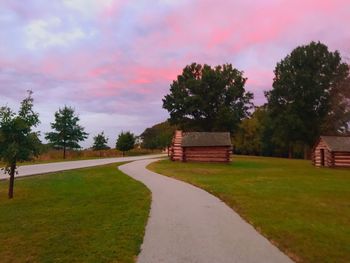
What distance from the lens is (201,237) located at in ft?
28.3

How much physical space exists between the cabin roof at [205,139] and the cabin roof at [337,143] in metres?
10.7

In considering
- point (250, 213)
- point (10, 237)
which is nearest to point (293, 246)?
point (250, 213)

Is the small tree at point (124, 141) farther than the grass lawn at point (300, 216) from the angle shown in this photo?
Yes

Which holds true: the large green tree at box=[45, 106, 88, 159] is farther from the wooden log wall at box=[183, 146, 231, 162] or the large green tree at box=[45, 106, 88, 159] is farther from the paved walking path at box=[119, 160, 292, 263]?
the paved walking path at box=[119, 160, 292, 263]

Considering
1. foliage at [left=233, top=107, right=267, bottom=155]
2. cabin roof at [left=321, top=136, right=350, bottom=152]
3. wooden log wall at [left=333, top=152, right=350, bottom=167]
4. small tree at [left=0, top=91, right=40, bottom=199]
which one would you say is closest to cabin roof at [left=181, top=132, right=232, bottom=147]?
cabin roof at [left=321, top=136, right=350, bottom=152]

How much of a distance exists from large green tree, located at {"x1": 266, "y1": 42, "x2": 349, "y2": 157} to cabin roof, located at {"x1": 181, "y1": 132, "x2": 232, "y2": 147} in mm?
17443

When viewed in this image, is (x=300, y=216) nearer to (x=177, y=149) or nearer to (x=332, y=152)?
(x=332, y=152)

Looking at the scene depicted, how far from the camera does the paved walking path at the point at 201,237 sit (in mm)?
7160

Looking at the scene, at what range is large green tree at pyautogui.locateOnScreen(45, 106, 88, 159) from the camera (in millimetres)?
54406

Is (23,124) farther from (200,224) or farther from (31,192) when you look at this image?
(200,224)

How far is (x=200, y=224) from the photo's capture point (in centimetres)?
1000

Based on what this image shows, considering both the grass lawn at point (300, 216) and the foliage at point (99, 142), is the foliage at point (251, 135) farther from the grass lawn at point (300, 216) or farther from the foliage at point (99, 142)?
the grass lawn at point (300, 216)

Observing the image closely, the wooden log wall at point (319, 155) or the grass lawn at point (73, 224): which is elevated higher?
the wooden log wall at point (319, 155)

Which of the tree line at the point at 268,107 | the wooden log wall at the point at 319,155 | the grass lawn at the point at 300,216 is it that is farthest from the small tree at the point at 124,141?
the grass lawn at the point at 300,216
